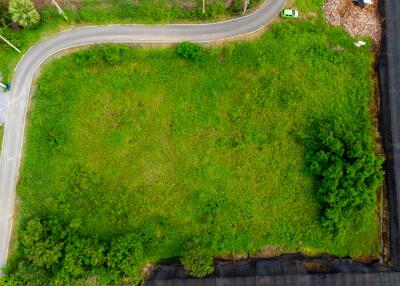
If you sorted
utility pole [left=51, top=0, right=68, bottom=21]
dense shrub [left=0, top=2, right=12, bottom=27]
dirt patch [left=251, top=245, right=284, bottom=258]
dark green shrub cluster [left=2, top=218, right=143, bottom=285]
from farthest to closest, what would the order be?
dense shrub [left=0, top=2, right=12, bottom=27] → utility pole [left=51, top=0, right=68, bottom=21] → dirt patch [left=251, top=245, right=284, bottom=258] → dark green shrub cluster [left=2, top=218, right=143, bottom=285]

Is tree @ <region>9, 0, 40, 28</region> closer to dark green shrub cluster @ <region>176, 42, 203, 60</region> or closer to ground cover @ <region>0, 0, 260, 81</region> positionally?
ground cover @ <region>0, 0, 260, 81</region>

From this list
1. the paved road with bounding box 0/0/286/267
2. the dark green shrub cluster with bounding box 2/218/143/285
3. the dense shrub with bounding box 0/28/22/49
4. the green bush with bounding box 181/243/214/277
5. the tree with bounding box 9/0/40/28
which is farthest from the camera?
the paved road with bounding box 0/0/286/267

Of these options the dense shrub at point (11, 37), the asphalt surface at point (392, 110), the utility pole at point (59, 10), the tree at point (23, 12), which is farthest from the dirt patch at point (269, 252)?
the tree at point (23, 12)

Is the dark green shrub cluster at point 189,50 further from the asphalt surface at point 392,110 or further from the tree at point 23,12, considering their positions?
the asphalt surface at point 392,110

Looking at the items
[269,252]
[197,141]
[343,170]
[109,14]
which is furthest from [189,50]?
[269,252]

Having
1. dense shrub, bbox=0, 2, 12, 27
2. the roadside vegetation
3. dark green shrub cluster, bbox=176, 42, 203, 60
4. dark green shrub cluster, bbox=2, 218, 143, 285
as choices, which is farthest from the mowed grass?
dense shrub, bbox=0, 2, 12, 27

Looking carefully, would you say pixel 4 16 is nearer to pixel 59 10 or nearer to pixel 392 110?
pixel 59 10

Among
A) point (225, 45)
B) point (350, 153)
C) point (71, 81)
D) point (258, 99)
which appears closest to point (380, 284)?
point (350, 153)
